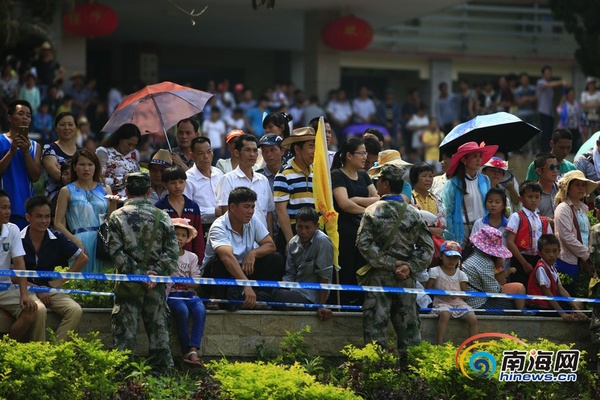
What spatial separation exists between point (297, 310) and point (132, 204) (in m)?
2.02

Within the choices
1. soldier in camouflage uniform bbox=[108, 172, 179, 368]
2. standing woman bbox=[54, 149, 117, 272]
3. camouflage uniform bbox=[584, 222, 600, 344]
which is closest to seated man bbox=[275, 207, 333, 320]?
soldier in camouflage uniform bbox=[108, 172, 179, 368]

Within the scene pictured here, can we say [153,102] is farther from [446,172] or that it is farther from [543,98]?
[543,98]

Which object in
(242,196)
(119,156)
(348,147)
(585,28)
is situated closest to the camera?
(242,196)

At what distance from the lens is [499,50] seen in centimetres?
3116

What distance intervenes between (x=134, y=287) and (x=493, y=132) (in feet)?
17.3

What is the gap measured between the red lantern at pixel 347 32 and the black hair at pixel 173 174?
45.0 feet

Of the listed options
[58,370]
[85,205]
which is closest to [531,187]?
[85,205]

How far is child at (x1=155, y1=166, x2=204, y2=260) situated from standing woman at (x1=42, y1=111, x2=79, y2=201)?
1177 mm

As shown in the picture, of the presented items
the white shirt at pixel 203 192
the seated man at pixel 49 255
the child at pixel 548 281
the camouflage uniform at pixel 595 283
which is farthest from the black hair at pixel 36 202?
the camouflage uniform at pixel 595 283

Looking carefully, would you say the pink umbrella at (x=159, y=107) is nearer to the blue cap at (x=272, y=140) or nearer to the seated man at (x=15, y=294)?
the blue cap at (x=272, y=140)

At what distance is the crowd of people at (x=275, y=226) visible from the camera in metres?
10.0

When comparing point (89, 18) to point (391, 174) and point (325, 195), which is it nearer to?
point (325, 195)

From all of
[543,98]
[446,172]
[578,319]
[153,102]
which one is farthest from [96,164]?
[543,98]

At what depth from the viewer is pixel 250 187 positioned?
11664 mm
